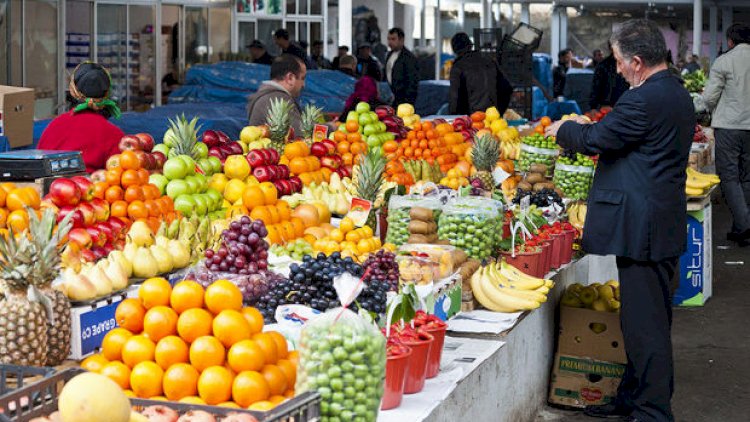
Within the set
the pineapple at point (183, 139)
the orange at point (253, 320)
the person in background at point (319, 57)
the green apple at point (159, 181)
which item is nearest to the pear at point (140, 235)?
the green apple at point (159, 181)

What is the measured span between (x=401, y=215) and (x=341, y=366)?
2.77 meters

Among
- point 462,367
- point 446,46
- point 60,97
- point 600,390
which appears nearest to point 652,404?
point 600,390

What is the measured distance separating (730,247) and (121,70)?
823 cm

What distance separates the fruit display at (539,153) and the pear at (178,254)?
468cm

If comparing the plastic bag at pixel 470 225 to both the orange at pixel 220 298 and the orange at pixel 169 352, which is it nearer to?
the orange at pixel 220 298

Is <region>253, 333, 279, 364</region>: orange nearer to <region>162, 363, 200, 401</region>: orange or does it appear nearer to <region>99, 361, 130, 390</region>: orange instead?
<region>162, 363, 200, 401</region>: orange

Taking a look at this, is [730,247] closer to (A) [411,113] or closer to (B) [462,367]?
(A) [411,113]

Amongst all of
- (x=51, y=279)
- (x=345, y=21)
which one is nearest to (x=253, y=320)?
(x=51, y=279)

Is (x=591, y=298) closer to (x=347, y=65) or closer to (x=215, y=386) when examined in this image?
(x=215, y=386)

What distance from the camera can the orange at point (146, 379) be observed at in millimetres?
3141

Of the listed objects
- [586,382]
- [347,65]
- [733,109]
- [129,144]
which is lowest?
[586,382]

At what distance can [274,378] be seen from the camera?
321cm

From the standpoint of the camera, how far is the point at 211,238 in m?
4.93

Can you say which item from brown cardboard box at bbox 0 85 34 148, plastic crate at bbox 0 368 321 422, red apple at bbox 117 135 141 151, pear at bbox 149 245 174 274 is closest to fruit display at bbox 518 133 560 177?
red apple at bbox 117 135 141 151
